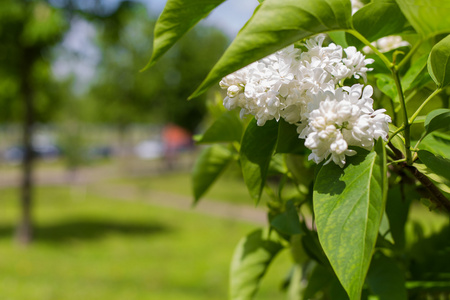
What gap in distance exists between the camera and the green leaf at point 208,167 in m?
0.76

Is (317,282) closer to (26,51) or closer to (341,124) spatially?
(341,124)

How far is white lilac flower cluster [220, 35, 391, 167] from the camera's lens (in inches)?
15.1

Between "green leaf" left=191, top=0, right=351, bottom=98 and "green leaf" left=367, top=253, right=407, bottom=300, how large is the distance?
348mm

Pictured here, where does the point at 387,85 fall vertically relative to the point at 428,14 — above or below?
below

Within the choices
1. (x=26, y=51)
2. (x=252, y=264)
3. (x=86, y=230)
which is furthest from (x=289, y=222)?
(x=86, y=230)

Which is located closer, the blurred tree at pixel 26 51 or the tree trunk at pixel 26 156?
the blurred tree at pixel 26 51

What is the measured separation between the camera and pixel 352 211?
1.22ft

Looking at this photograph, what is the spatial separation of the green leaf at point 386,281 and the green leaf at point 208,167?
0.92ft

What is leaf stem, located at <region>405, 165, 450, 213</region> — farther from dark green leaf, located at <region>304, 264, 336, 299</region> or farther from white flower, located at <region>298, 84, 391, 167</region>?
dark green leaf, located at <region>304, 264, 336, 299</region>

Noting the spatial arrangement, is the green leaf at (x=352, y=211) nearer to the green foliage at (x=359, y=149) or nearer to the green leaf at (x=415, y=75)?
the green foliage at (x=359, y=149)

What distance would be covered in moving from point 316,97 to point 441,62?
12 cm

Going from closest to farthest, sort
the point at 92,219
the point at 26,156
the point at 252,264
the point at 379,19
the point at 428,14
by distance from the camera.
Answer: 1. the point at 428,14
2. the point at 379,19
3. the point at 252,264
4. the point at 26,156
5. the point at 92,219

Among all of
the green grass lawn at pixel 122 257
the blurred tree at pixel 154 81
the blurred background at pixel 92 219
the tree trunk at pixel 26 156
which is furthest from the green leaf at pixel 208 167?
the blurred tree at pixel 154 81

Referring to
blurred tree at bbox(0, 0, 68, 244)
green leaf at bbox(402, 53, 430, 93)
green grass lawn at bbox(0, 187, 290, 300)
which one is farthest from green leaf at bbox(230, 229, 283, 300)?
blurred tree at bbox(0, 0, 68, 244)
